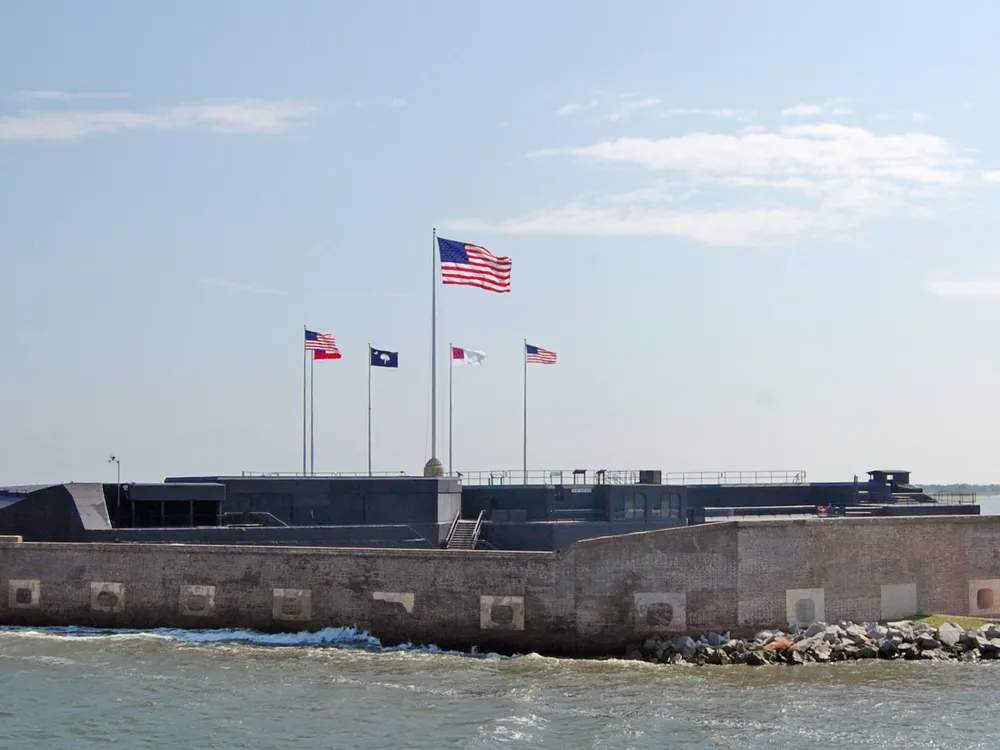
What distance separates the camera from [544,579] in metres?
33.1

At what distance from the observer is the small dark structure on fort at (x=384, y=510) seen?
129ft

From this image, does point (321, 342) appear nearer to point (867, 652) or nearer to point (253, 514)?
point (253, 514)

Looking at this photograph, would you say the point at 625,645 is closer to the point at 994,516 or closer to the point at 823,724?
the point at 823,724

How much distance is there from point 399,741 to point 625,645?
9346mm

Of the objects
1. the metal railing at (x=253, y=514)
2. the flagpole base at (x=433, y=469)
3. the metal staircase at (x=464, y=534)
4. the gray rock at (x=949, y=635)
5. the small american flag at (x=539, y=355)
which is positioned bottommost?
the gray rock at (x=949, y=635)

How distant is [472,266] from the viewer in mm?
44594

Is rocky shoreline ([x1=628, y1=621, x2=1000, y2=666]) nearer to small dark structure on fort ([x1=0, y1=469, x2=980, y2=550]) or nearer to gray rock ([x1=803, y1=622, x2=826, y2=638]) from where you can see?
gray rock ([x1=803, y1=622, x2=826, y2=638])

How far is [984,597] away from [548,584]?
12.6 m

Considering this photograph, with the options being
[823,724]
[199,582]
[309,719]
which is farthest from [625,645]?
[199,582]

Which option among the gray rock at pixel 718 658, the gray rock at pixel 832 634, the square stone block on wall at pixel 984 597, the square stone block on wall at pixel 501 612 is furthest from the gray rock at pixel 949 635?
the square stone block on wall at pixel 501 612

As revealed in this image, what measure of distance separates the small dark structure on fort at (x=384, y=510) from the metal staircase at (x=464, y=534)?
2.6 inches

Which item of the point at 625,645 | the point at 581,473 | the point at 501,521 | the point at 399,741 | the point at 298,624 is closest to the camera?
the point at 399,741

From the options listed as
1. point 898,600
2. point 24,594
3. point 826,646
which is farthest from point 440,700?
point 24,594

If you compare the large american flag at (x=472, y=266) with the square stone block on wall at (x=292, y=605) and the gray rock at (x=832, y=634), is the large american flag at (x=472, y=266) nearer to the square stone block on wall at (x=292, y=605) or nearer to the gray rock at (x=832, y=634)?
the square stone block on wall at (x=292, y=605)
